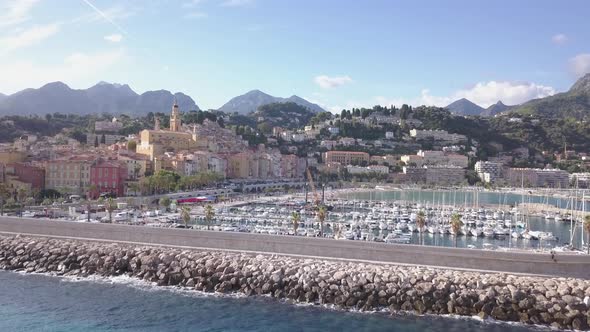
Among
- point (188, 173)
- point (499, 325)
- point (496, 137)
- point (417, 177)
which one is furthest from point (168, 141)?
point (496, 137)

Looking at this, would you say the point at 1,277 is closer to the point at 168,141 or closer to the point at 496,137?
the point at 168,141

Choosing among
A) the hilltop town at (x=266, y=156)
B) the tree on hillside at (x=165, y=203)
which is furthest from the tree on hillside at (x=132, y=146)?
the tree on hillside at (x=165, y=203)

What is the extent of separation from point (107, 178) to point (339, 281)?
128 ft

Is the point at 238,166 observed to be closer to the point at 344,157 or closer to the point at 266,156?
the point at 266,156

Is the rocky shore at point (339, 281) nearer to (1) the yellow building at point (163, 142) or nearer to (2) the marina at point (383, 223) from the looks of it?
(2) the marina at point (383, 223)

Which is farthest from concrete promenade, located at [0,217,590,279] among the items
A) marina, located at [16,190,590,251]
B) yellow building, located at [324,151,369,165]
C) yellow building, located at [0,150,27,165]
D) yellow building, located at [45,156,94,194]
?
yellow building, located at [324,151,369,165]

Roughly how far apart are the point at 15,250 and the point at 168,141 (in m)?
57.5

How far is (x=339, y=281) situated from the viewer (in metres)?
20.1

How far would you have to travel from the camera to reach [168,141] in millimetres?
Answer: 82188

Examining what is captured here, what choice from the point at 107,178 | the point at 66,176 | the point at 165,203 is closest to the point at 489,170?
the point at 165,203

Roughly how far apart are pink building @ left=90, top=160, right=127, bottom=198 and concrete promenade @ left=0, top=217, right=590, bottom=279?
24463 mm

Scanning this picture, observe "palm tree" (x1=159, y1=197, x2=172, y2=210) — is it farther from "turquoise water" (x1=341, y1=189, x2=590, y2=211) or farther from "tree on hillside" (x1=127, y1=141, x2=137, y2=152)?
"turquoise water" (x1=341, y1=189, x2=590, y2=211)

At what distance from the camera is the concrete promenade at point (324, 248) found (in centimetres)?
2038

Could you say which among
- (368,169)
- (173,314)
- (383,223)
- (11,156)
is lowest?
(383,223)
